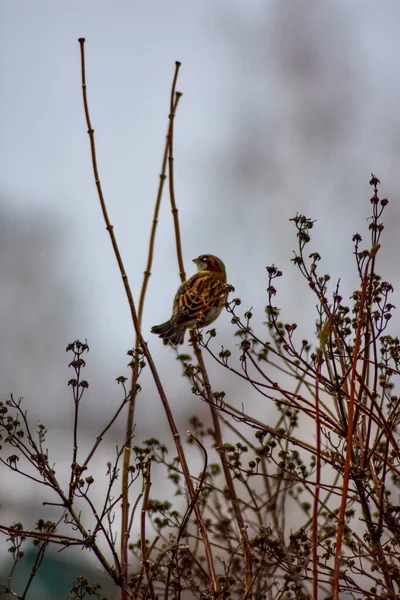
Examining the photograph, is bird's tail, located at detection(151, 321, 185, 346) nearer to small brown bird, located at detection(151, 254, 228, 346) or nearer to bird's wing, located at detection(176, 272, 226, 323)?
small brown bird, located at detection(151, 254, 228, 346)

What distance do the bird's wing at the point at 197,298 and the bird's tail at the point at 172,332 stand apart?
4.0 inches

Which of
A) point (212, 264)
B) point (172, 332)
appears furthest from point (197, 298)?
point (212, 264)

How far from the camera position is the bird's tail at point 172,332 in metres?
5.26

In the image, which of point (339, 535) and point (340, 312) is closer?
point (339, 535)

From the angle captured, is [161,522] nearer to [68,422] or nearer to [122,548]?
[122,548]

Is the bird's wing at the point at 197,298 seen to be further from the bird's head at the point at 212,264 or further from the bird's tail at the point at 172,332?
the bird's head at the point at 212,264

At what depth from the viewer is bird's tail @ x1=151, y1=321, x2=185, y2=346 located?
17.3ft

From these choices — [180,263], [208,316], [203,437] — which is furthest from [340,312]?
[208,316]

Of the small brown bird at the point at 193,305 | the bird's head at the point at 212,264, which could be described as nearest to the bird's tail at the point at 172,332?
the small brown bird at the point at 193,305

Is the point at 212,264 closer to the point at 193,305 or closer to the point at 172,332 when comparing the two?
the point at 193,305

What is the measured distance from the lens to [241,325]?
3.17 metres

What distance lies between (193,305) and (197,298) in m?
0.14

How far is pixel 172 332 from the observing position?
5293 mm

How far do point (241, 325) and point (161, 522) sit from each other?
4.06ft
